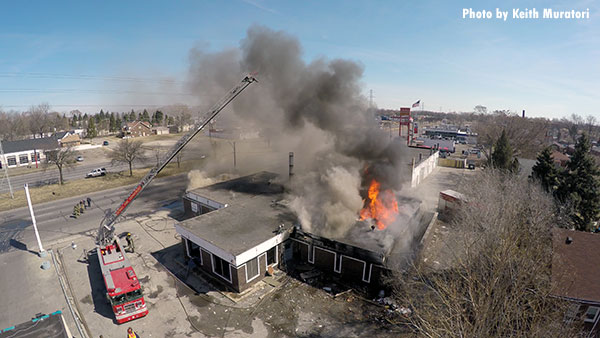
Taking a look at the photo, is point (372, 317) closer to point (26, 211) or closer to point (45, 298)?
point (45, 298)

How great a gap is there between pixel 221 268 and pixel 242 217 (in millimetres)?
3917

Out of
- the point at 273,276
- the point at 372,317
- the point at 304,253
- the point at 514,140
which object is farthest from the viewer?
the point at 514,140

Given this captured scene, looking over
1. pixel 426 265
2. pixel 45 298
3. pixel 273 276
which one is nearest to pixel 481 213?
pixel 426 265

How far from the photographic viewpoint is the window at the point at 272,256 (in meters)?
16.3

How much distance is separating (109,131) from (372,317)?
10336cm

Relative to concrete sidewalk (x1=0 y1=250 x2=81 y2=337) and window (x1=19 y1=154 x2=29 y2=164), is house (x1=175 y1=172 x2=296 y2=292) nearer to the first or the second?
concrete sidewalk (x1=0 y1=250 x2=81 y2=337)

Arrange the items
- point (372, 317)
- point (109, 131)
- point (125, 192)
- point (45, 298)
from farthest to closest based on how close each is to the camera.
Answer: point (109, 131)
point (125, 192)
point (45, 298)
point (372, 317)

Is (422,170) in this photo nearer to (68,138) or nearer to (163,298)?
(163,298)

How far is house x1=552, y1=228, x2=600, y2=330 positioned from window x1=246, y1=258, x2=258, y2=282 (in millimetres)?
12708

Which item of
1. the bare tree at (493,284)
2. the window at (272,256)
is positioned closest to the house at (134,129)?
the window at (272,256)

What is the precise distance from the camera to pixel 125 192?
101ft

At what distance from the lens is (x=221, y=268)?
50.3ft

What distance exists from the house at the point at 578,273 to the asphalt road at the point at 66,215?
90.0 feet

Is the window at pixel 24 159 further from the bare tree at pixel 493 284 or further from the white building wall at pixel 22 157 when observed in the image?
the bare tree at pixel 493 284
